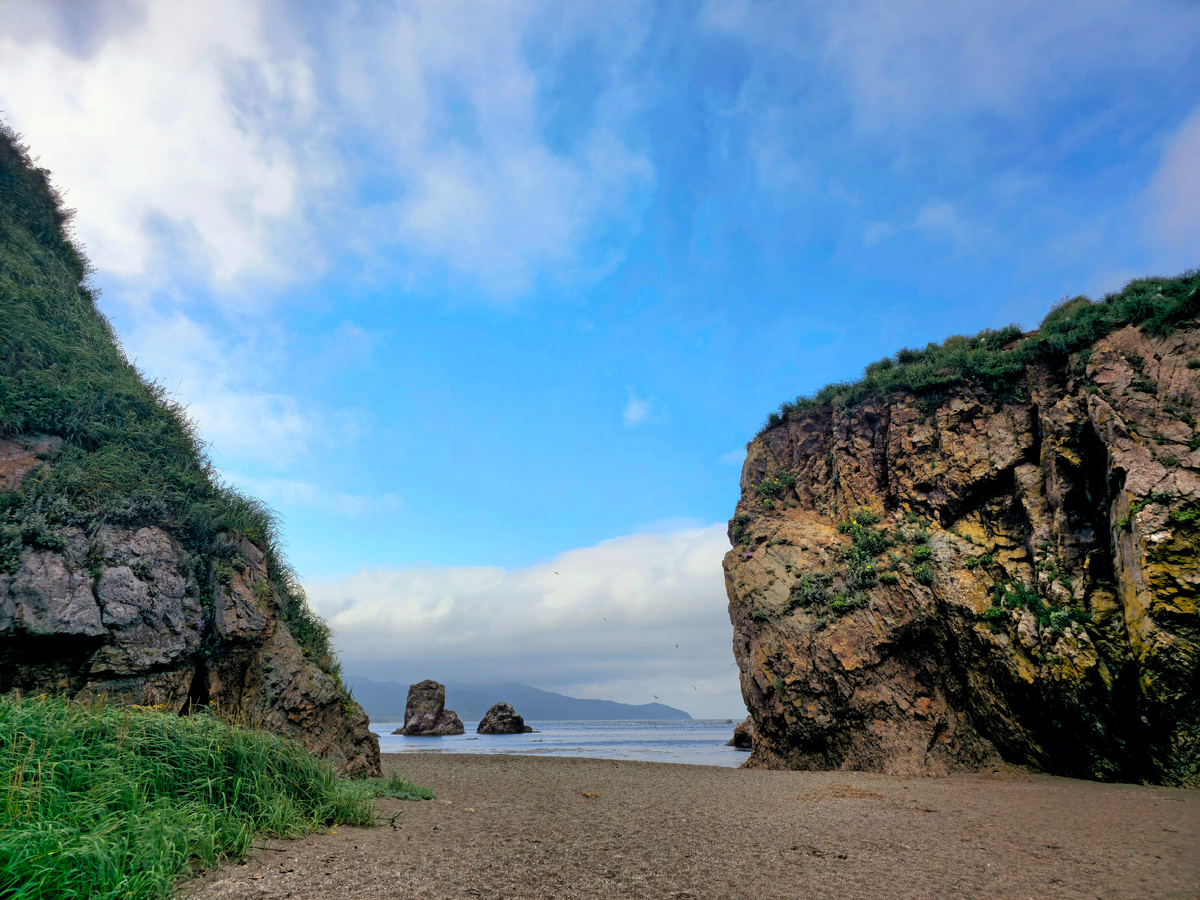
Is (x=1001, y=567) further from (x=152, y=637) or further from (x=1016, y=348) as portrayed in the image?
(x=152, y=637)

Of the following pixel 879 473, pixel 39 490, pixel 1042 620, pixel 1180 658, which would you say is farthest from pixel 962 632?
pixel 39 490

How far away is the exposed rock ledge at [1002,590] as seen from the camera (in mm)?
12578

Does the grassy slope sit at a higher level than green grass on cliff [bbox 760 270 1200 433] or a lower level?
lower

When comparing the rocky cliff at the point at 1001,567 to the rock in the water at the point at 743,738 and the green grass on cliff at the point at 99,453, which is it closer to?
the green grass on cliff at the point at 99,453

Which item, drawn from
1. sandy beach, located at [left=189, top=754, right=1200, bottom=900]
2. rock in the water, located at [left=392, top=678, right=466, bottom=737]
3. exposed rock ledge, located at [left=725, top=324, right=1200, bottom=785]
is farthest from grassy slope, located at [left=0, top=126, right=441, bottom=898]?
rock in the water, located at [left=392, top=678, right=466, bottom=737]

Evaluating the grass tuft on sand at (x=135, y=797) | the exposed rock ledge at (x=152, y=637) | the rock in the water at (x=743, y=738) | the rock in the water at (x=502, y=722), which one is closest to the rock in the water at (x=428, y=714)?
the rock in the water at (x=502, y=722)

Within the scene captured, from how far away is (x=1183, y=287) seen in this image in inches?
610

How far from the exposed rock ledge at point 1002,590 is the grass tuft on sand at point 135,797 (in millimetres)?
13777

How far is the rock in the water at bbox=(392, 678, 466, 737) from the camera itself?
47.8 m

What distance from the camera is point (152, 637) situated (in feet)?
31.7

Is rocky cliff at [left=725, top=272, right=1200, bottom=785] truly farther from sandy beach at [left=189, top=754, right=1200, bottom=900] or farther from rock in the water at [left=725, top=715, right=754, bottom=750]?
rock in the water at [left=725, top=715, right=754, bottom=750]

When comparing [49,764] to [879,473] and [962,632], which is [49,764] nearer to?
[962,632]

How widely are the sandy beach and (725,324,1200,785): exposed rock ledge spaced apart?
6.58ft

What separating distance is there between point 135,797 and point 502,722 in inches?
1954
